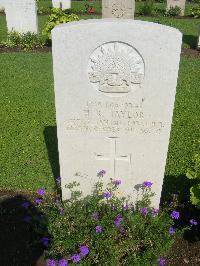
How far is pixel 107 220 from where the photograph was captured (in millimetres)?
3150

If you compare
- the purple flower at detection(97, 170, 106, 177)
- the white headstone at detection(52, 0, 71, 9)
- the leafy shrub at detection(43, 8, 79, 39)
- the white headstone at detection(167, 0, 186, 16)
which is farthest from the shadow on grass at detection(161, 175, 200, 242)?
the white headstone at detection(167, 0, 186, 16)

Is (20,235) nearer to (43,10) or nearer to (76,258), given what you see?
(76,258)

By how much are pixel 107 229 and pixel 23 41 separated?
30.7 feet

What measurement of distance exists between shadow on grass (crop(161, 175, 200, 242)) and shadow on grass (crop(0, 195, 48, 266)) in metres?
1.42

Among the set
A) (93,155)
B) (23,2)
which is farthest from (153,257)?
(23,2)

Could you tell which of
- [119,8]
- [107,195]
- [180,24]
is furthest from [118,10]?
[107,195]

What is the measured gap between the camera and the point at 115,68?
2.82 meters

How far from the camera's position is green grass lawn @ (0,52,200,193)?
465 cm

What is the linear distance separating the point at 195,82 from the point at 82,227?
583cm

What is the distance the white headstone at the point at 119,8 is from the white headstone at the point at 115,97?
7613mm

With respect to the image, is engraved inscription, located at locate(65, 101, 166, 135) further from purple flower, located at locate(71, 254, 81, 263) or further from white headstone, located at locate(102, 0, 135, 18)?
white headstone, located at locate(102, 0, 135, 18)

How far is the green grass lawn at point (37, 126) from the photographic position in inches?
183

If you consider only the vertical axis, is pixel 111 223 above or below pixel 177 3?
below

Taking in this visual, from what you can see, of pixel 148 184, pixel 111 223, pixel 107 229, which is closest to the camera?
pixel 107 229
